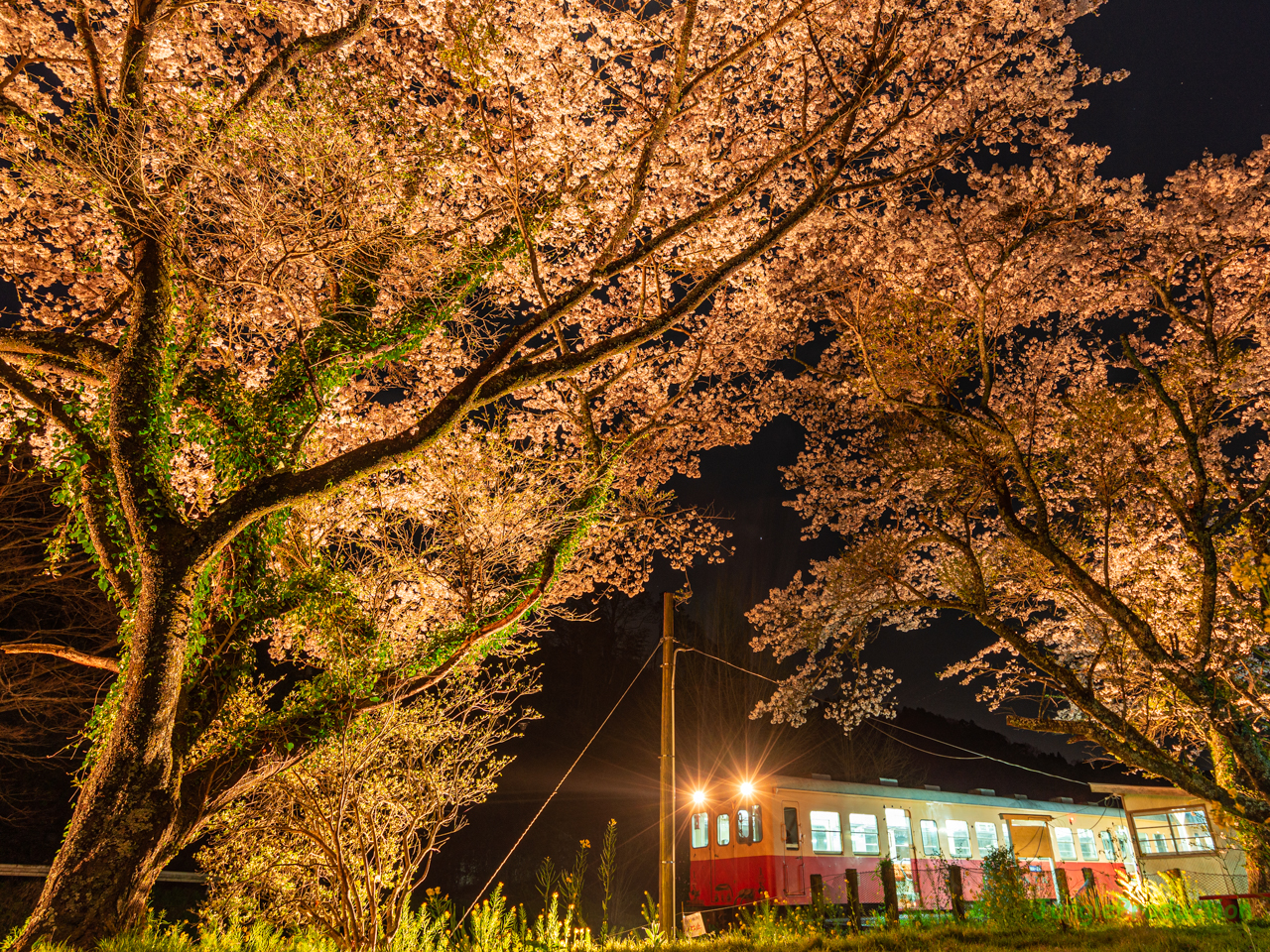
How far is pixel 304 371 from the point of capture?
6168mm

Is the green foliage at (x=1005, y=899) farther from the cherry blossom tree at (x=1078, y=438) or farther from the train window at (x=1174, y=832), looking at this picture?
the train window at (x=1174, y=832)

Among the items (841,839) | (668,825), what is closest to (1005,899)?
(668,825)

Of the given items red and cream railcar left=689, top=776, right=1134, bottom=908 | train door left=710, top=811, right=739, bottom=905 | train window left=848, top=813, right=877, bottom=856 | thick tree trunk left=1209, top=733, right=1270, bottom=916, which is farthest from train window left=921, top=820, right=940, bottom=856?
thick tree trunk left=1209, top=733, right=1270, bottom=916

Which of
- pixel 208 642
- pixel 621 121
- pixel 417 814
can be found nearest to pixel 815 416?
pixel 621 121

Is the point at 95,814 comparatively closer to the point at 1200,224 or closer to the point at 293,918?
the point at 293,918

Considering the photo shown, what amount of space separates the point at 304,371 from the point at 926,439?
851 cm

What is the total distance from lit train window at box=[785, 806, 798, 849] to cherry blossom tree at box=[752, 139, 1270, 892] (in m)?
2.72

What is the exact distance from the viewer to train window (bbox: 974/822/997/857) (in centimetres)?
1412

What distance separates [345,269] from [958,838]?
1608 cm

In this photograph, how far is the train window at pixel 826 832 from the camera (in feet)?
39.2

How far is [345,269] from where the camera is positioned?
5.01 m

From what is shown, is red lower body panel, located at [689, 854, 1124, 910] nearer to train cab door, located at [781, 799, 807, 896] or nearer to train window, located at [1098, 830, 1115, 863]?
train cab door, located at [781, 799, 807, 896]

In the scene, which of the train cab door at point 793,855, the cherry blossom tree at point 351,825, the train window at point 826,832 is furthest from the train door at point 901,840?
the cherry blossom tree at point 351,825

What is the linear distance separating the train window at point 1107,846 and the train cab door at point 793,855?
11.0 metres
